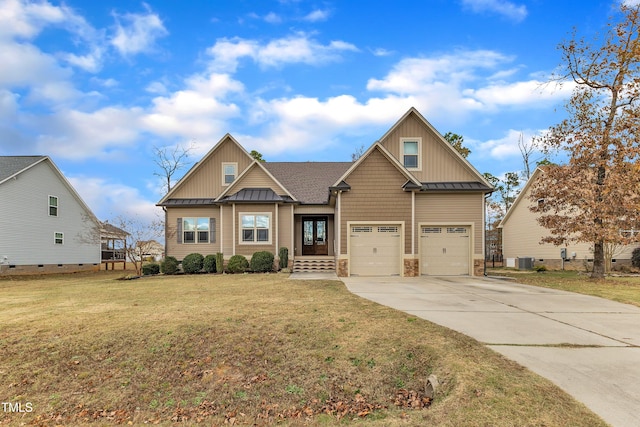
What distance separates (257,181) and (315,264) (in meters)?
5.74

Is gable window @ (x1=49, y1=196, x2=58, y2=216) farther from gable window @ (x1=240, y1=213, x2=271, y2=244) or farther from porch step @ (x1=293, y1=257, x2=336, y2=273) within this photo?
porch step @ (x1=293, y1=257, x2=336, y2=273)

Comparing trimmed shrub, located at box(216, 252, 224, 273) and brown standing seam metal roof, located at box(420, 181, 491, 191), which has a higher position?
brown standing seam metal roof, located at box(420, 181, 491, 191)

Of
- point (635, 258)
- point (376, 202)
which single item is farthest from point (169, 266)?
point (635, 258)

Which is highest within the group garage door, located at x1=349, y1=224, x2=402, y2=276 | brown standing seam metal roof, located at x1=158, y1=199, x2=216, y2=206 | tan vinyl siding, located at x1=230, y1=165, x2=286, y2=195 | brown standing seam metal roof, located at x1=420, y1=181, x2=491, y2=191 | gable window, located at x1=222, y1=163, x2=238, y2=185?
gable window, located at x1=222, y1=163, x2=238, y2=185

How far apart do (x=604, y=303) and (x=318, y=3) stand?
1389cm

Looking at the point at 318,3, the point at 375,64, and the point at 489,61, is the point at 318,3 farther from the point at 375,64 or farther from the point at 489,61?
the point at 489,61

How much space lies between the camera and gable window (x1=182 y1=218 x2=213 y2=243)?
2112 cm

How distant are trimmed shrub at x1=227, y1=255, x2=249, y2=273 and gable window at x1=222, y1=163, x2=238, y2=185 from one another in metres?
5.09

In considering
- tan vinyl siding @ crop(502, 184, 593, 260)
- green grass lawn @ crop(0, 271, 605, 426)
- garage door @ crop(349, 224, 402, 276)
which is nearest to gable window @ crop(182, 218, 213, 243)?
garage door @ crop(349, 224, 402, 276)

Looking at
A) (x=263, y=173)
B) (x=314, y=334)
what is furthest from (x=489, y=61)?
(x=314, y=334)

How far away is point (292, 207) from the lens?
2081cm

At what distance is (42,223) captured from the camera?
24531mm

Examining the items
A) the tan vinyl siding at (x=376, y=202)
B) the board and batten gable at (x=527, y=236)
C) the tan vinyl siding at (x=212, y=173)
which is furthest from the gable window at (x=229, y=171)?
the board and batten gable at (x=527, y=236)

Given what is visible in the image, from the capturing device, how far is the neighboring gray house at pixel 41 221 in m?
22.2
